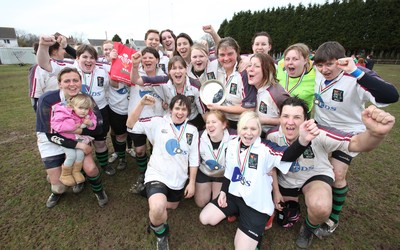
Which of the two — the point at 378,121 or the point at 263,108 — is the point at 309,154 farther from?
the point at 378,121

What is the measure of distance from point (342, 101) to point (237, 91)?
141cm

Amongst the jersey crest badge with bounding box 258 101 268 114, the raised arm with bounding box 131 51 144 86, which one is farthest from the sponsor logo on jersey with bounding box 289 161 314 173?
the raised arm with bounding box 131 51 144 86

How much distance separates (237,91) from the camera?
10.8ft

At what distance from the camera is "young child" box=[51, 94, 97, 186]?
9.59 feet

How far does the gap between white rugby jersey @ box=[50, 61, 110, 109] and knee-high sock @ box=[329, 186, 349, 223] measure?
12.6 ft

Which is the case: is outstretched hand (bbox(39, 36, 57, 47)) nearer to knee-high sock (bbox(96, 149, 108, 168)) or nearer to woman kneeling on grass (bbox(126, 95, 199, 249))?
woman kneeling on grass (bbox(126, 95, 199, 249))

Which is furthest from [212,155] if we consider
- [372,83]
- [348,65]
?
[372,83]

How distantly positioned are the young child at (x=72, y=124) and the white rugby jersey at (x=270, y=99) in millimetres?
2459

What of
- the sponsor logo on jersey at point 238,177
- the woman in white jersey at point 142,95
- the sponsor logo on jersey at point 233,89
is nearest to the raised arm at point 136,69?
the woman in white jersey at point 142,95

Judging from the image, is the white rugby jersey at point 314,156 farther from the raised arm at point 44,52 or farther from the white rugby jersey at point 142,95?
the raised arm at point 44,52

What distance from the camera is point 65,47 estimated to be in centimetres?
427

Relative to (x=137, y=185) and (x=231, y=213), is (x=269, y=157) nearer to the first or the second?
(x=231, y=213)

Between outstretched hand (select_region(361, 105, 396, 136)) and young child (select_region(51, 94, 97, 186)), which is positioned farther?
young child (select_region(51, 94, 97, 186))

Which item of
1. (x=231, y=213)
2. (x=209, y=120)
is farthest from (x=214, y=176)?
(x=209, y=120)
